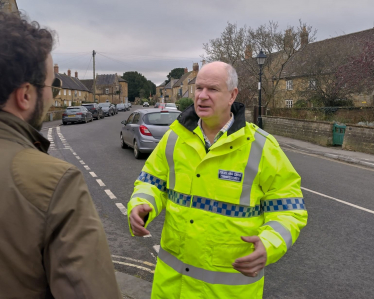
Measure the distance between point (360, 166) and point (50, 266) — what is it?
12882 mm

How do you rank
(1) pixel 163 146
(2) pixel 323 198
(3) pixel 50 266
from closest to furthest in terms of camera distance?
1. (3) pixel 50 266
2. (1) pixel 163 146
3. (2) pixel 323 198

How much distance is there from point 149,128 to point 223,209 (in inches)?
373

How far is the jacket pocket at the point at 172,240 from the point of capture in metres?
2.10

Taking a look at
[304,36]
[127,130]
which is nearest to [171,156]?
[127,130]

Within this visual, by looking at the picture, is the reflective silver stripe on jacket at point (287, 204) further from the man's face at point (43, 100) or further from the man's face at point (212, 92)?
the man's face at point (43, 100)

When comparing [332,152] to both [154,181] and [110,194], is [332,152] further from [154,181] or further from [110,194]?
[154,181]

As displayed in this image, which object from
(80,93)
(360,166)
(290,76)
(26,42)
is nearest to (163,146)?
(26,42)

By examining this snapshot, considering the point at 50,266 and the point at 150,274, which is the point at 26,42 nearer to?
the point at 50,266

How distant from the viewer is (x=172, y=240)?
7.06 ft

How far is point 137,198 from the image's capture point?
2160mm

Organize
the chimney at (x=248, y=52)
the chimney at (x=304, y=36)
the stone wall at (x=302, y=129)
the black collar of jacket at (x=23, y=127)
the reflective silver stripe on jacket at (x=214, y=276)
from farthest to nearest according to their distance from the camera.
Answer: the chimney at (x=248, y=52), the chimney at (x=304, y=36), the stone wall at (x=302, y=129), the reflective silver stripe on jacket at (x=214, y=276), the black collar of jacket at (x=23, y=127)

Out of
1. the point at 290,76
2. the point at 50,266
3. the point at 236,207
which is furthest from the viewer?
the point at 290,76

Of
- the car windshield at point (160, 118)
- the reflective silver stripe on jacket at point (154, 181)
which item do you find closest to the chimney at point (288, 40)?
the car windshield at point (160, 118)

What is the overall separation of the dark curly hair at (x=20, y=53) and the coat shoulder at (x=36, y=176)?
0.24 m
